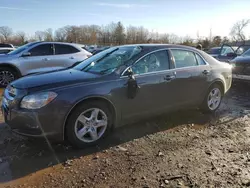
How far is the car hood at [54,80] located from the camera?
140 inches

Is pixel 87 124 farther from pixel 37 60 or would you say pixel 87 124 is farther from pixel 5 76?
pixel 5 76

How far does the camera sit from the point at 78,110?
A: 11.8 feet

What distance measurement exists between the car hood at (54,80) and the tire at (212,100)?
271cm

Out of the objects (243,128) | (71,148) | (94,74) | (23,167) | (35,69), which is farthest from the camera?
(35,69)

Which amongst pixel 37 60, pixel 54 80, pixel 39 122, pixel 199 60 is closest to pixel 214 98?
pixel 199 60

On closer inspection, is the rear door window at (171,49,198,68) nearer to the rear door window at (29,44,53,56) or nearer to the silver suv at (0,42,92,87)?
the silver suv at (0,42,92,87)

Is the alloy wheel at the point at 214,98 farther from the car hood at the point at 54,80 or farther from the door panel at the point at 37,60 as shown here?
the door panel at the point at 37,60

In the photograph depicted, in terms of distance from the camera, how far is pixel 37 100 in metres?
3.38

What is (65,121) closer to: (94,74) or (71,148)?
(71,148)

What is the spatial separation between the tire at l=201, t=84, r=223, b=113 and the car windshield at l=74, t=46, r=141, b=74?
1.99m

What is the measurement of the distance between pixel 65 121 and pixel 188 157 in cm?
181

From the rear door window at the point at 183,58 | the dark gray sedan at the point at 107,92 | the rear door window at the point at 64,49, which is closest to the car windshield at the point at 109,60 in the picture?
the dark gray sedan at the point at 107,92

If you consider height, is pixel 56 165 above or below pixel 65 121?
below

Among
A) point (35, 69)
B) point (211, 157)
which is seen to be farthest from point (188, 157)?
point (35, 69)
